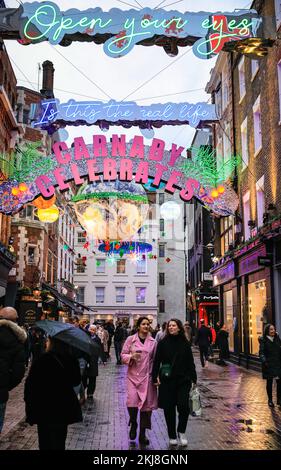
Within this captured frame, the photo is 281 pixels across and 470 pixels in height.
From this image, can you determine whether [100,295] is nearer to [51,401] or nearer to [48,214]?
[48,214]

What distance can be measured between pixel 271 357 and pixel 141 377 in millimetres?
3919

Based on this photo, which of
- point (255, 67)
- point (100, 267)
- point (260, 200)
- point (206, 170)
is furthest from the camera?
point (100, 267)

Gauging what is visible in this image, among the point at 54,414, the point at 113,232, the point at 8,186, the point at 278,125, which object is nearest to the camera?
the point at 54,414

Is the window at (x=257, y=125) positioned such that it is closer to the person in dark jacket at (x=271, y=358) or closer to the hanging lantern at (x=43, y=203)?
the hanging lantern at (x=43, y=203)

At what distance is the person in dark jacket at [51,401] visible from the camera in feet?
16.1

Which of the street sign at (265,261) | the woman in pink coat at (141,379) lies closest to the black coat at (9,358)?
the woman in pink coat at (141,379)

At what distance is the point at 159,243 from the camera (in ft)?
218

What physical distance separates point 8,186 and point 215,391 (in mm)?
9452

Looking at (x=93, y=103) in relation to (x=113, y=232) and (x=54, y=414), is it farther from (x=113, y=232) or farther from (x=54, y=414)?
(x=54, y=414)

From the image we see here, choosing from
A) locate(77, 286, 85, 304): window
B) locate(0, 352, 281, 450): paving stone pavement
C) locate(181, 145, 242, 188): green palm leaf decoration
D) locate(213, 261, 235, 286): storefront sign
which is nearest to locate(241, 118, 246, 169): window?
locate(181, 145, 242, 188): green palm leaf decoration

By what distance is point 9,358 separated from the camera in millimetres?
6500

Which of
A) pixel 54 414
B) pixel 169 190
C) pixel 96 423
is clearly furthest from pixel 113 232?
pixel 54 414

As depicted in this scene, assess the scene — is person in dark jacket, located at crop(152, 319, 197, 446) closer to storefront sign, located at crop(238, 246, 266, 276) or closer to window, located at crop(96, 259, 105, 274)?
storefront sign, located at crop(238, 246, 266, 276)

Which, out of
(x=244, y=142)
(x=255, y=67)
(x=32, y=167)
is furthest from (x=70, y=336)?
(x=244, y=142)
